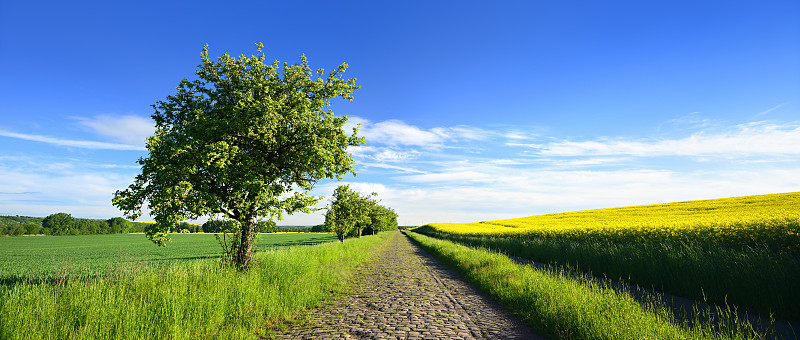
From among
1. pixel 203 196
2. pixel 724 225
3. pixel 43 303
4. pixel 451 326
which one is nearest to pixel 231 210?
pixel 203 196

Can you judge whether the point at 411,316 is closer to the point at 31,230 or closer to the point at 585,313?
the point at 585,313

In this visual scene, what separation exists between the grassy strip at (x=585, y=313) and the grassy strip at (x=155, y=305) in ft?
19.3

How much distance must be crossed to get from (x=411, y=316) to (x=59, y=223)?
180 metres

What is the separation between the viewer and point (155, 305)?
6.23 metres

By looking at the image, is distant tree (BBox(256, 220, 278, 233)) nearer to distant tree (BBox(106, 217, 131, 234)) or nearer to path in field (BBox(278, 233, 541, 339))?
path in field (BBox(278, 233, 541, 339))

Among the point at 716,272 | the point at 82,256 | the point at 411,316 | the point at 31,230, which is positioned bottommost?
the point at 82,256

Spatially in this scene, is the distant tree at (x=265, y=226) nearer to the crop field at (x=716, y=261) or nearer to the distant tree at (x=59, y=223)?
the crop field at (x=716, y=261)

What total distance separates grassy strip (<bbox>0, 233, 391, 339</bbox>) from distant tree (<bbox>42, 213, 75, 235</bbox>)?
163 metres

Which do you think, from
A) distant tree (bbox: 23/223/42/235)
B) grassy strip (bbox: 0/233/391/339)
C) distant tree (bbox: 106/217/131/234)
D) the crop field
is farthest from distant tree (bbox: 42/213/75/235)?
the crop field

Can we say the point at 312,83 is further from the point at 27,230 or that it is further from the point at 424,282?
the point at 27,230

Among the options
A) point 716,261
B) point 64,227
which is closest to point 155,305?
point 716,261

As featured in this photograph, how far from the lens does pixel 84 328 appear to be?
488 centimetres

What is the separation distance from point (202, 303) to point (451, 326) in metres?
5.41

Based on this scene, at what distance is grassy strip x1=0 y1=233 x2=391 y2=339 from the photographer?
506 cm
